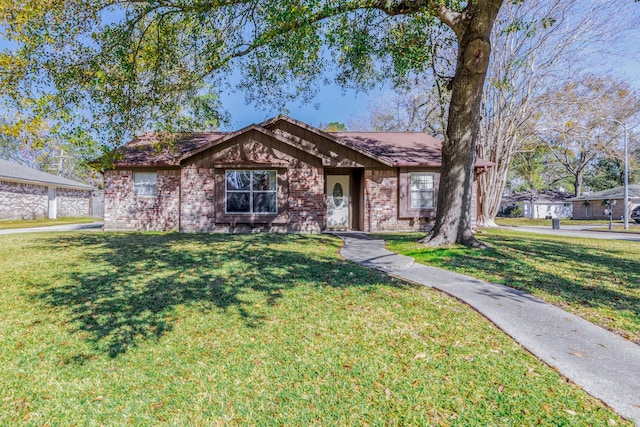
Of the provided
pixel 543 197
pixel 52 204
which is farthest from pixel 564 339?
pixel 543 197

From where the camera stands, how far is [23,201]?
66.9 ft

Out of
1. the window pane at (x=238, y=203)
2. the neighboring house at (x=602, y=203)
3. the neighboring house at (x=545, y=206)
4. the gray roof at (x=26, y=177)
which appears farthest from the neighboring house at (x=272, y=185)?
the neighboring house at (x=545, y=206)

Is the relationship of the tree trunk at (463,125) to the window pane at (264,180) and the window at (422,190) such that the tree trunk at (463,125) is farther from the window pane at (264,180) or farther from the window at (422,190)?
the window pane at (264,180)

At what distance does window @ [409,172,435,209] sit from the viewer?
43.4 feet

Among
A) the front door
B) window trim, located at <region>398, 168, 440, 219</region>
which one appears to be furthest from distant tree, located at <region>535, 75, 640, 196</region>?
the front door

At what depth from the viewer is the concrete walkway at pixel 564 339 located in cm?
234

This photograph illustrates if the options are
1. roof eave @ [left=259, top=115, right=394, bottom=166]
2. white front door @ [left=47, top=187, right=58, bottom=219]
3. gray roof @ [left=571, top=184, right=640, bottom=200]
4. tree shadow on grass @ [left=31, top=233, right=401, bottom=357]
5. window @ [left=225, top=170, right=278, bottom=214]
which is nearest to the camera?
tree shadow on grass @ [left=31, top=233, right=401, bottom=357]

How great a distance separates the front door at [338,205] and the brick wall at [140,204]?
20.4ft

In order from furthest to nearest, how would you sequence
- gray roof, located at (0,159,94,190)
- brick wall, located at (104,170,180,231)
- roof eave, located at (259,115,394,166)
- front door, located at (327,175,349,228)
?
gray roof, located at (0,159,94,190), front door, located at (327,175,349,228), brick wall, located at (104,170,180,231), roof eave, located at (259,115,394,166)

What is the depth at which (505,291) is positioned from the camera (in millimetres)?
4680

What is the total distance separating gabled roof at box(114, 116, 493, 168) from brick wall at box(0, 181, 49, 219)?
12.0 metres

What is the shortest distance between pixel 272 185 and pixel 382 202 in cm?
452

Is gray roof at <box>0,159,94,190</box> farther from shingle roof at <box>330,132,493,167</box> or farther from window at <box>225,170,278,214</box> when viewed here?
shingle roof at <box>330,132,493,167</box>

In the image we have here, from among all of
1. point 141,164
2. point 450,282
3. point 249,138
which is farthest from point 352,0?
point 141,164
